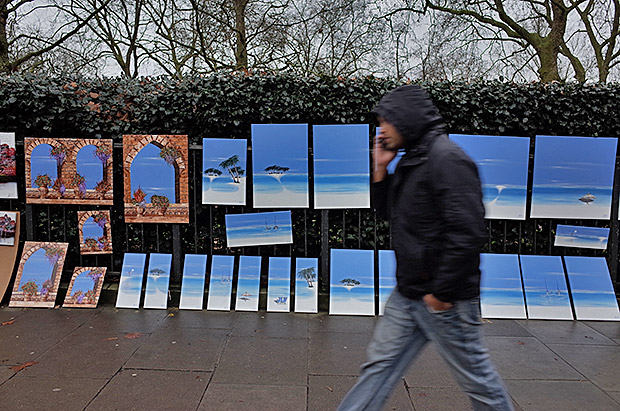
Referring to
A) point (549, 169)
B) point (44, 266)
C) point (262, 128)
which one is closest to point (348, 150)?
point (262, 128)

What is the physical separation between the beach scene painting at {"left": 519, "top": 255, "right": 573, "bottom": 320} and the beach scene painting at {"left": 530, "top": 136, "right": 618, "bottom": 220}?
0.51 m

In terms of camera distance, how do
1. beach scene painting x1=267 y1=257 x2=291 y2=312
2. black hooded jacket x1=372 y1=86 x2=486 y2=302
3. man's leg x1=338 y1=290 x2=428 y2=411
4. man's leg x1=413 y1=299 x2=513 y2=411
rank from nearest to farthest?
1. black hooded jacket x1=372 y1=86 x2=486 y2=302
2. man's leg x1=413 y1=299 x2=513 y2=411
3. man's leg x1=338 y1=290 x2=428 y2=411
4. beach scene painting x1=267 y1=257 x2=291 y2=312

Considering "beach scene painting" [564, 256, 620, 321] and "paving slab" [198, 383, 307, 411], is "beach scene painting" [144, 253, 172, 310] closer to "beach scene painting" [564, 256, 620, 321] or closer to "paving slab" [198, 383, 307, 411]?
"paving slab" [198, 383, 307, 411]

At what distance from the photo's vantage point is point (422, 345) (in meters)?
2.22

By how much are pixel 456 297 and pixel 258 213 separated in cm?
330

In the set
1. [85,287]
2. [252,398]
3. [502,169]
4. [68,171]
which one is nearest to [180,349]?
[252,398]

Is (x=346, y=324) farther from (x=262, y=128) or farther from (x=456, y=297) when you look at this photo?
(x=456, y=297)

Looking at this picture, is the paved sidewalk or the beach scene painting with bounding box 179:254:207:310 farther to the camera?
the beach scene painting with bounding box 179:254:207:310

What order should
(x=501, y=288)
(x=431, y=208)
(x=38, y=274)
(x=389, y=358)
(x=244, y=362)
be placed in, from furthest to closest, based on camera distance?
(x=38, y=274)
(x=501, y=288)
(x=244, y=362)
(x=389, y=358)
(x=431, y=208)

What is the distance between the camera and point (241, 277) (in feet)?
16.3

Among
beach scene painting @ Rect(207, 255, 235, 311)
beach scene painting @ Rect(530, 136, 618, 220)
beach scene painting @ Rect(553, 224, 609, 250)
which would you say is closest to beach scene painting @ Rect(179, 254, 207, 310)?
beach scene painting @ Rect(207, 255, 235, 311)

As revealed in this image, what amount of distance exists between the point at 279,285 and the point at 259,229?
658 millimetres

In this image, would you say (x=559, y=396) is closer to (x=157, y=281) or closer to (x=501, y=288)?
(x=501, y=288)

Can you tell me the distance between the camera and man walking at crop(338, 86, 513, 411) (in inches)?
75.0
